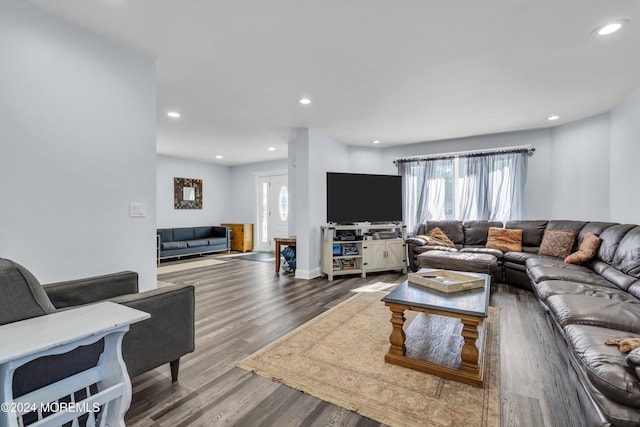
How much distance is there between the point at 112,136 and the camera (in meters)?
2.19

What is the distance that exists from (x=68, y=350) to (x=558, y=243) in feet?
16.2

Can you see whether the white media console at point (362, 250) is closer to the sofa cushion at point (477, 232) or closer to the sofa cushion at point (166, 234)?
the sofa cushion at point (477, 232)

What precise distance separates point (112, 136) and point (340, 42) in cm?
189

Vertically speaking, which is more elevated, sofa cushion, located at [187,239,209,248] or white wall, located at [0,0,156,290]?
white wall, located at [0,0,156,290]

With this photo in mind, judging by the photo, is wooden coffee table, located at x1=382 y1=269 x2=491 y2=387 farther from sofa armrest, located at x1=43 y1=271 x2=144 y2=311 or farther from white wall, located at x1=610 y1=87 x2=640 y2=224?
white wall, located at x1=610 y1=87 x2=640 y2=224

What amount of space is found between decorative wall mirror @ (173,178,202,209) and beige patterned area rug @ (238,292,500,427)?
235 inches

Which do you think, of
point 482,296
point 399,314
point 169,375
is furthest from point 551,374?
point 169,375

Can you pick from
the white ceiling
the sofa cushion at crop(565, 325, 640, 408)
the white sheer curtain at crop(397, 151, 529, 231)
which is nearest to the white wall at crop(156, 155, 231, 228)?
the white ceiling

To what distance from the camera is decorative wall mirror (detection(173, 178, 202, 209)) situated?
7352 mm

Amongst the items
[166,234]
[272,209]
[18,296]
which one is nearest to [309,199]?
[272,209]

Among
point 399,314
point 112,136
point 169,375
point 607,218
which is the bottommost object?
point 169,375

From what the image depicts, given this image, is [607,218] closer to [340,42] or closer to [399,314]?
[399,314]

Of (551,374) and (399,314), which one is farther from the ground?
(399,314)

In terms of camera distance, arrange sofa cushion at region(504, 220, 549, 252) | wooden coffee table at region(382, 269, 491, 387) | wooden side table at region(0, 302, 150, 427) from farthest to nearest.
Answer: sofa cushion at region(504, 220, 549, 252)
wooden coffee table at region(382, 269, 491, 387)
wooden side table at region(0, 302, 150, 427)
